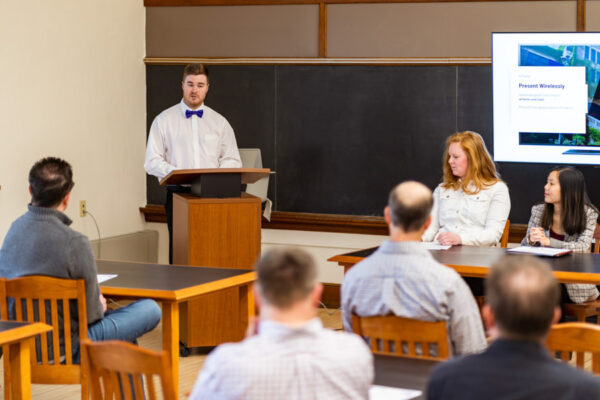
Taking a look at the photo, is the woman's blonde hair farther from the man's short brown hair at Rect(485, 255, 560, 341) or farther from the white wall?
the man's short brown hair at Rect(485, 255, 560, 341)

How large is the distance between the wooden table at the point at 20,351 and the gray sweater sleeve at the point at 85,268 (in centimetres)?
46

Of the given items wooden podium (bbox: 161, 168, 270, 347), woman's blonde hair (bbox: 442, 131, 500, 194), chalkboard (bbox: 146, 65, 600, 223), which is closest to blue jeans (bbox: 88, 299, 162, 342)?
wooden podium (bbox: 161, 168, 270, 347)

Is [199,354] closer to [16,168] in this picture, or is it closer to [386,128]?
[16,168]

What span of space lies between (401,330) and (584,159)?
3344 millimetres

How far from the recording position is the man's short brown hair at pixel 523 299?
171 centimetres

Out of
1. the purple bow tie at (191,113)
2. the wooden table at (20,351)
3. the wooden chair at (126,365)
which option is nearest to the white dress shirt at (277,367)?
the wooden chair at (126,365)

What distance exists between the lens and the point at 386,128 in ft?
21.6

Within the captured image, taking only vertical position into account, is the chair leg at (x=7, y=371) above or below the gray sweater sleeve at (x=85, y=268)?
below

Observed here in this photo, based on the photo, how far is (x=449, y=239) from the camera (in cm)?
490

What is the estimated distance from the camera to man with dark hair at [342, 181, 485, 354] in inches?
107

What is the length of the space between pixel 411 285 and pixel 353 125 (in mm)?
4029

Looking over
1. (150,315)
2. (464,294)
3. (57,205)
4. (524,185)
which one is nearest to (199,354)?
(150,315)

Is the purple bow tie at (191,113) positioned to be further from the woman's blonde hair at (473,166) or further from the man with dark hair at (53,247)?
the man with dark hair at (53,247)

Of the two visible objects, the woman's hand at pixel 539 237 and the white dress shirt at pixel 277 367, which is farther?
the woman's hand at pixel 539 237
